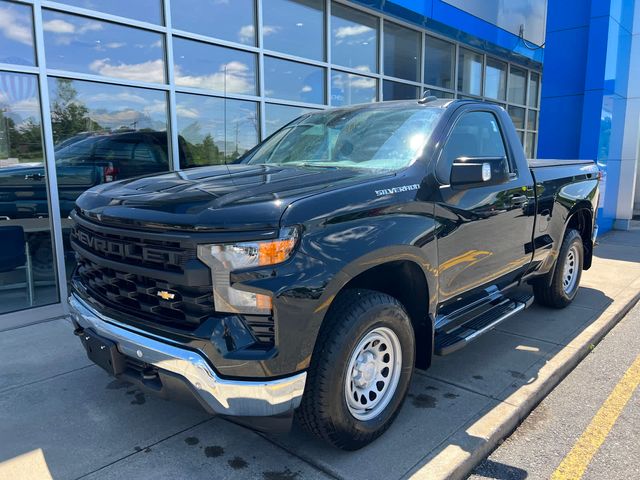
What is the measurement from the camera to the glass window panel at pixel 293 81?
7.82 m

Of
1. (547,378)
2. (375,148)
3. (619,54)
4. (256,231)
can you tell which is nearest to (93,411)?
(256,231)

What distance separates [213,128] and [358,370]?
519cm

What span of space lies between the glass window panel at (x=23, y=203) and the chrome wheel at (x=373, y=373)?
4.25 meters

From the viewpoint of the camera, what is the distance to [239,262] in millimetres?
2338

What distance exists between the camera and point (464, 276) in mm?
3547

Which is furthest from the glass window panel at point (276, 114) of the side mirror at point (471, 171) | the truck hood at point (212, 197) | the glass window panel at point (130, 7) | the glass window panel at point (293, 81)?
the side mirror at point (471, 171)

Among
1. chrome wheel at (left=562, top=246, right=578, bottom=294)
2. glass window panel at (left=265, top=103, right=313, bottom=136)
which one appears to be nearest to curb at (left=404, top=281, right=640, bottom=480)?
chrome wheel at (left=562, top=246, right=578, bottom=294)

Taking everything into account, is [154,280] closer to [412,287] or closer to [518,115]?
[412,287]

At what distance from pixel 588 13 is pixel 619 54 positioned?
48.7 inches

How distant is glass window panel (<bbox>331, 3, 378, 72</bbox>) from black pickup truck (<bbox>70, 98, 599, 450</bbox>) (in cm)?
539

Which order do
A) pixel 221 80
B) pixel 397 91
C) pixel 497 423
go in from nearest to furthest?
pixel 497 423 → pixel 221 80 → pixel 397 91

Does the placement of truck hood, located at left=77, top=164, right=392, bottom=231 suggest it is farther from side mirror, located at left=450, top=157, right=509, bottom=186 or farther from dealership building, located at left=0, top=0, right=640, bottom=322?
dealership building, located at left=0, top=0, right=640, bottom=322

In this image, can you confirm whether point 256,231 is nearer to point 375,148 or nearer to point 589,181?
point 375,148

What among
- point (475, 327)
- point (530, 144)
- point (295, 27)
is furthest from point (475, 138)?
point (530, 144)
